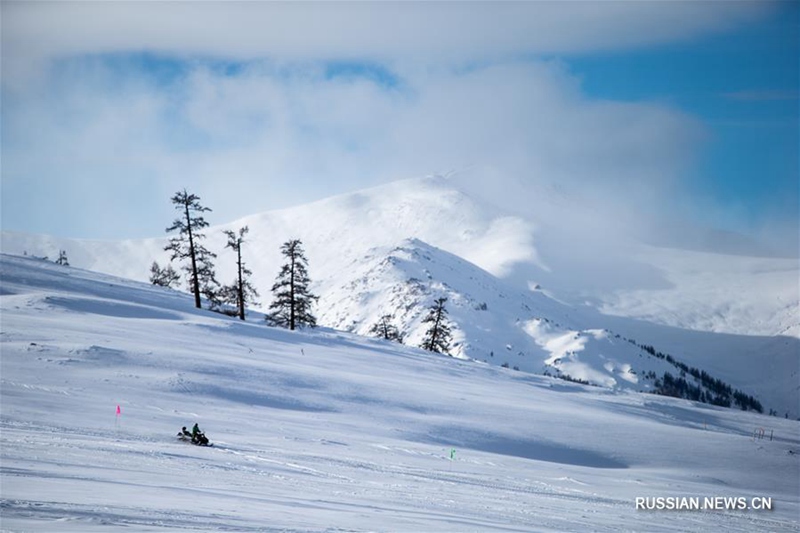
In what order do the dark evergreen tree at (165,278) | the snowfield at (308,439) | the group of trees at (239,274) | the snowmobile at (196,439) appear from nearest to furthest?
the snowfield at (308,439)
the snowmobile at (196,439)
the group of trees at (239,274)
the dark evergreen tree at (165,278)

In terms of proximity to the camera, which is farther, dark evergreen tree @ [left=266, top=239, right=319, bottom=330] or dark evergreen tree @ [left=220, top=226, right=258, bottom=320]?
dark evergreen tree @ [left=266, top=239, right=319, bottom=330]

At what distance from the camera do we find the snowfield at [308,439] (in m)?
10.5

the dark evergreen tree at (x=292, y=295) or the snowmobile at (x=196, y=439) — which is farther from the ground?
the dark evergreen tree at (x=292, y=295)

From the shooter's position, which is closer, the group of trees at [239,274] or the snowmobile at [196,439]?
the snowmobile at [196,439]

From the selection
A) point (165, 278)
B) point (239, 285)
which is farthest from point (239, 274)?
point (165, 278)

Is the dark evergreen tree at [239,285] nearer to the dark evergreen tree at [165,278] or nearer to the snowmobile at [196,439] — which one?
the dark evergreen tree at [165,278]

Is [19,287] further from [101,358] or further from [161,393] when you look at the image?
[161,393]

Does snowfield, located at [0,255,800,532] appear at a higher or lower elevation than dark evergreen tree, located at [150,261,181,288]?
lower

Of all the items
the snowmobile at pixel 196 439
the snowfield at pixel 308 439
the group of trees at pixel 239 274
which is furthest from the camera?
the group of trees at pixel 239 274

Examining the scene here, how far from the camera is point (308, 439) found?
1914 cm

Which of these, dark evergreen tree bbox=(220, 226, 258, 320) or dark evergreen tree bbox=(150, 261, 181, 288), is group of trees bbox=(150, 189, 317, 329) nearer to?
dark evergreen tree bbox=(220, 226, 258, 320)

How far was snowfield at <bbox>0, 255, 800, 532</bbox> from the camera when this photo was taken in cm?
1055

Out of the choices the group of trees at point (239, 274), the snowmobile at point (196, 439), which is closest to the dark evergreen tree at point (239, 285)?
the group of trees at point (239, 274)

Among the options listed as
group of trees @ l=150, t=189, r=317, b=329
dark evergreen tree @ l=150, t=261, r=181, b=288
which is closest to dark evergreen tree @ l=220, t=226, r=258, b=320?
group of trees @ l=150, t=189, r=317, b=329
